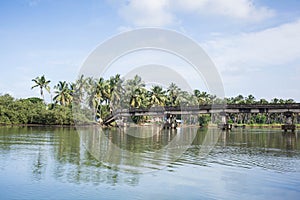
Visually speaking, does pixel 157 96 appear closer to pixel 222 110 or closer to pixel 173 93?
pixel 173 93

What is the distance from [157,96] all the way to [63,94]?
26157 millimetres

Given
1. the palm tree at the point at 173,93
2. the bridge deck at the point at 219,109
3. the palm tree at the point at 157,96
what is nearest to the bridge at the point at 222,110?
the bridge deck at the point at 219,109

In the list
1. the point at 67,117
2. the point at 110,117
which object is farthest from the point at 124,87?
the point at 67,117

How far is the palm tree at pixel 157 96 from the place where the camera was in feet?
322

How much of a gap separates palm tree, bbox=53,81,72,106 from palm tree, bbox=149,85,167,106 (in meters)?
23.0

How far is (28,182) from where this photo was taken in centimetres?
1555

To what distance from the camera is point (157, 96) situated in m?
99.1

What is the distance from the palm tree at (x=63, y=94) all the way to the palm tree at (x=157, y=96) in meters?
23.0

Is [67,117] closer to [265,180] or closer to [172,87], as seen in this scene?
[172,87]

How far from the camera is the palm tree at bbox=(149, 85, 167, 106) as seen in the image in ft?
322

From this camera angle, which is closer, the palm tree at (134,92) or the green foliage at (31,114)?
the green foliage at (31,114)

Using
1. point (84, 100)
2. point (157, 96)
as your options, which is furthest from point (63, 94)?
point (157, 96)

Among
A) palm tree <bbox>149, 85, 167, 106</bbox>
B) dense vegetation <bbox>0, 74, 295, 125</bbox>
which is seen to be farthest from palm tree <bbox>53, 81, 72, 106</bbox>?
palm tree <bbox>149, 85, 167, 106</bbox>

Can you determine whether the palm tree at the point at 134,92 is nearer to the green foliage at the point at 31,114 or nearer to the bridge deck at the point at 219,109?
the bridge deck at the point at 219,109
